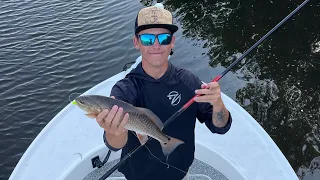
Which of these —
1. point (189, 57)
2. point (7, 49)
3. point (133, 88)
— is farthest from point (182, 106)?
point (7, 49)

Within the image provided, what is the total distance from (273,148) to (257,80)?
20.5 ft

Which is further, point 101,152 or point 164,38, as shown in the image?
point 101,152

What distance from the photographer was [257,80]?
11.2m

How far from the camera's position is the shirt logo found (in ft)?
11.4

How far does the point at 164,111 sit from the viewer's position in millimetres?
3531

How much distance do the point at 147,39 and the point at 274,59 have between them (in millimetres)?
9588

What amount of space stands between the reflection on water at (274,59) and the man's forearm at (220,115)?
577 cm

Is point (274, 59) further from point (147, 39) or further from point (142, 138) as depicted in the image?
point (142, 138)

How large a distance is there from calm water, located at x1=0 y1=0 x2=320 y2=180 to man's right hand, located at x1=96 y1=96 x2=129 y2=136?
667 cm

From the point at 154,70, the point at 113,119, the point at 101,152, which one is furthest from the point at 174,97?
the point at 101,152

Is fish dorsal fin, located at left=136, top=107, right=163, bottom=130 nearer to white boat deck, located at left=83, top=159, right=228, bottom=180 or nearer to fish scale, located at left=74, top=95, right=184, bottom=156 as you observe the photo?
fish scale, located at left=74, top=95, right=184, bottom=156

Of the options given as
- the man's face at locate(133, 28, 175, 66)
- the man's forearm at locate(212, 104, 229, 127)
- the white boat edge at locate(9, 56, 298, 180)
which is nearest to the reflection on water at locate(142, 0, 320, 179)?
the white boat edge at locate(9, 56, 298, 180)

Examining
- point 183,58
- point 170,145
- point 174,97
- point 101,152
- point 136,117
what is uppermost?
point 136,117

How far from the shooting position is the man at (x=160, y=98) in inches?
128
